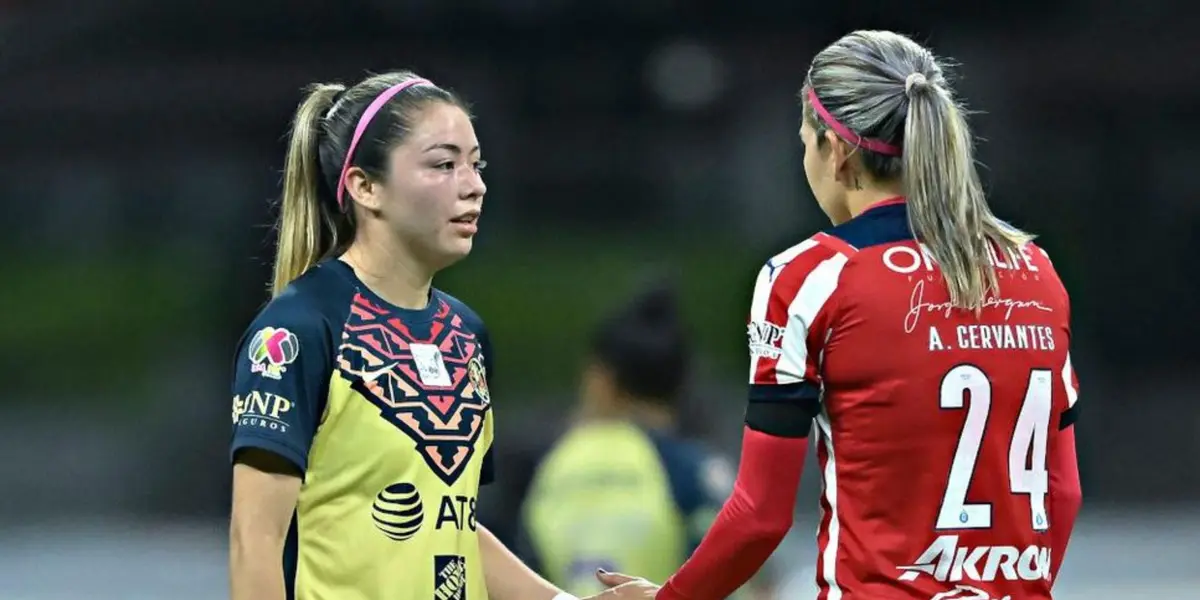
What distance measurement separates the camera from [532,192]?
24.7ft

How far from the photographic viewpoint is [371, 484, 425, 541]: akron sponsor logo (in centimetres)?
191

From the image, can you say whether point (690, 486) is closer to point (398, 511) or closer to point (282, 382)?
point (398, 511)

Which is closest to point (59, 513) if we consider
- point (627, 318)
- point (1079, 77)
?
point (627, 318)

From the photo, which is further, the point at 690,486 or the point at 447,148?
the point at 690,486

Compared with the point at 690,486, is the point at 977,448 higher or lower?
higher

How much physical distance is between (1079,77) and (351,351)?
22.1 ft

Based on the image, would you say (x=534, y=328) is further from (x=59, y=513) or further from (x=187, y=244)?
(x=59, y=513)

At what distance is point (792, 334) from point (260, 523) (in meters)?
0.64

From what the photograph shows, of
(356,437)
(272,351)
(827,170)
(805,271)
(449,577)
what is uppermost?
(827,170)

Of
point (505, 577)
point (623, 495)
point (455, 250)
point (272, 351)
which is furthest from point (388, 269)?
point (623, 495)

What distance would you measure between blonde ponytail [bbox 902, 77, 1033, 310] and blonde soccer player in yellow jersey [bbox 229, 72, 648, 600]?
1.83ft

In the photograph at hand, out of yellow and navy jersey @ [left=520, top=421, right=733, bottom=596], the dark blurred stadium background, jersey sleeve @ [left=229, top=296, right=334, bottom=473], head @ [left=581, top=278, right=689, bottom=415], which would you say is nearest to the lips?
jersey sleeve @ [left=229, top=296, right=334, bottom=473]

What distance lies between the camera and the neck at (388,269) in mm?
2021

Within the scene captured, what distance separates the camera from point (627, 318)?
5.51m
